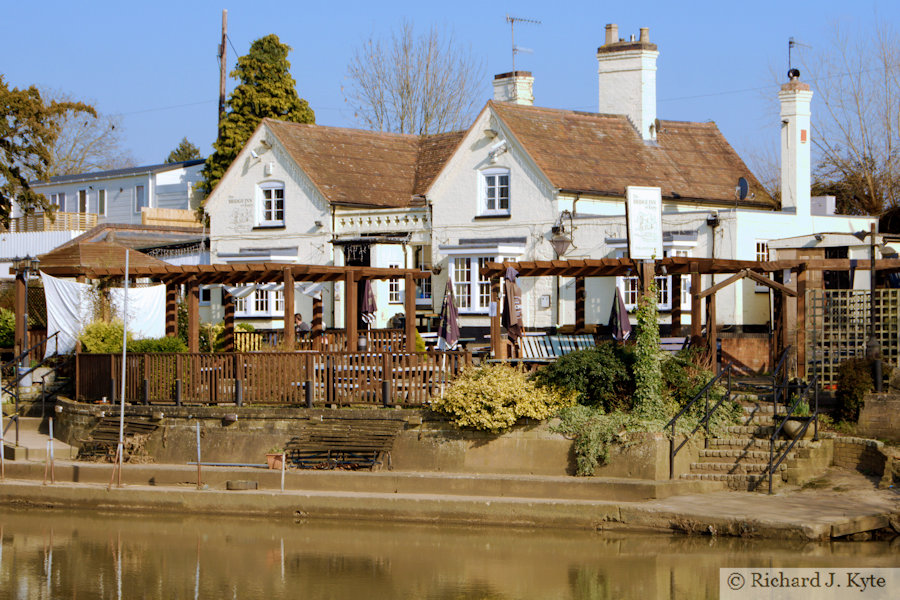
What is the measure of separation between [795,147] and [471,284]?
928 cm

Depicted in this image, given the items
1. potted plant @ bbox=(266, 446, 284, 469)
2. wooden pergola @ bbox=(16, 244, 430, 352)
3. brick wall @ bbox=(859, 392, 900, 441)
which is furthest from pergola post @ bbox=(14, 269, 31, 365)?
brick wall @ bbox=(859, 392, 900, 441)

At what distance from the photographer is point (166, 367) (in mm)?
22203

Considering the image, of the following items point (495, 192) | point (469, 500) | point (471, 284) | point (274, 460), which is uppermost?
point (495, 192)

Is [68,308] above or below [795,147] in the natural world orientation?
below

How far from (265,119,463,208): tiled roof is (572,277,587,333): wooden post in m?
9.92

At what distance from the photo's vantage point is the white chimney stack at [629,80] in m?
34.5

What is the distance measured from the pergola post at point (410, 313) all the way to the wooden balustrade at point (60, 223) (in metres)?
30.2

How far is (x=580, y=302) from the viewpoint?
26.3 meters

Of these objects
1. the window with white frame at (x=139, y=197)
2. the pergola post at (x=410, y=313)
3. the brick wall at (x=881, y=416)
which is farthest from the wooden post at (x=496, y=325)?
the window with white frame at (x=139, y=197)

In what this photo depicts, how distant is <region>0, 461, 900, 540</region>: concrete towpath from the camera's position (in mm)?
15477

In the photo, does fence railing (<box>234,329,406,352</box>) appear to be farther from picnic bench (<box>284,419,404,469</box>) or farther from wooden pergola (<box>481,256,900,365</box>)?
picnic bench (<box>284,419,404,469</box>)

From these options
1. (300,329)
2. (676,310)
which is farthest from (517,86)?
(676,310)

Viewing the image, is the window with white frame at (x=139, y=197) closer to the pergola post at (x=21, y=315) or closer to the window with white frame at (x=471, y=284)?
the window with white frame at (x=471, y=284)

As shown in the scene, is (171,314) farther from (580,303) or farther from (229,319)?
(580,303)
